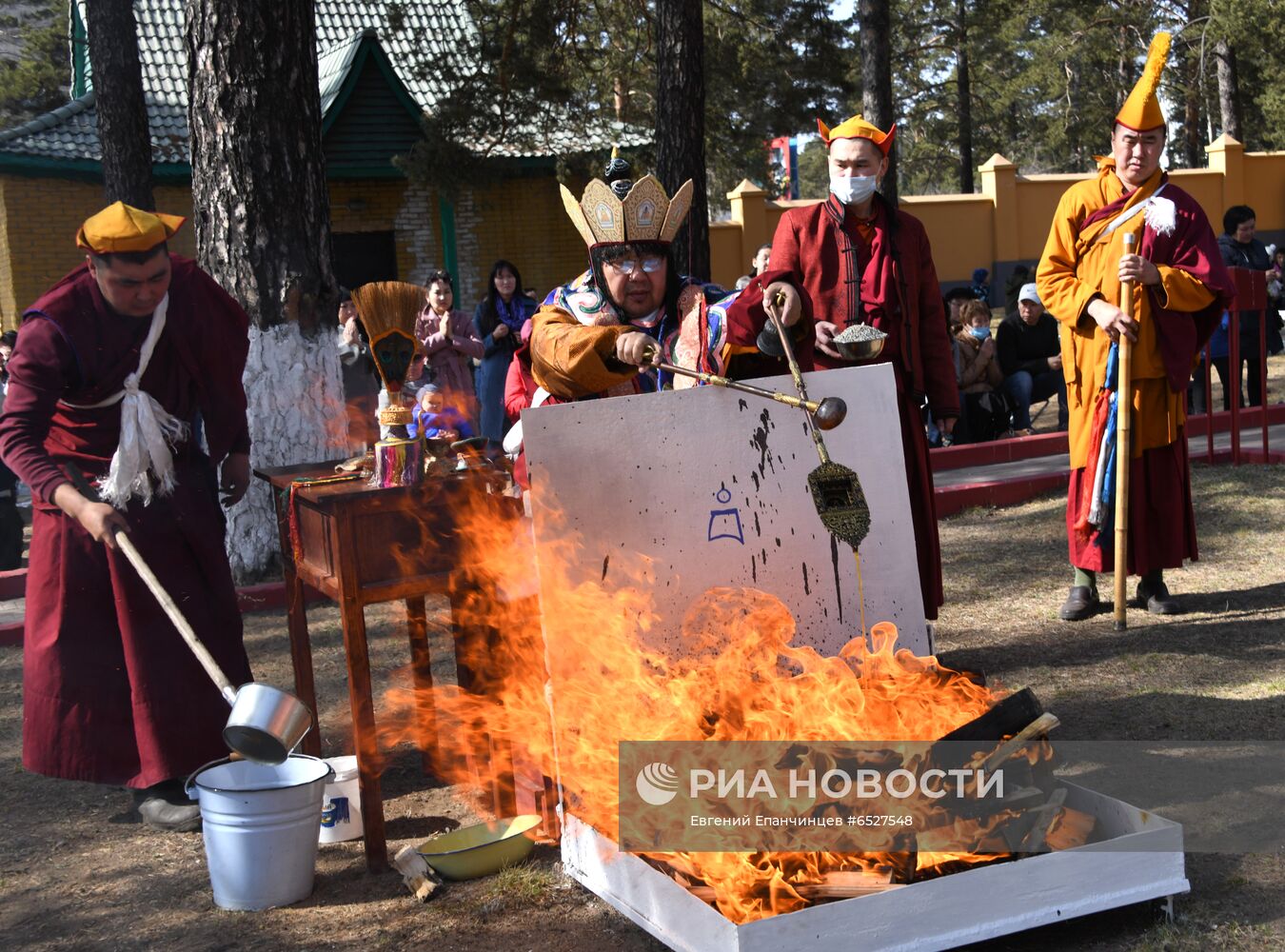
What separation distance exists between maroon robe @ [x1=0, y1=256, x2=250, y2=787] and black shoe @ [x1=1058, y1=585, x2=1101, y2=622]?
3821mm

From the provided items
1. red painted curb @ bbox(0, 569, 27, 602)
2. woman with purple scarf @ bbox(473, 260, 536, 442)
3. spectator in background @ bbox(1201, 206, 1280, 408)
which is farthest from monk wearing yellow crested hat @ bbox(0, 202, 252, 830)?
spectator in background @ bbox(1201, 206, 1280, 408)

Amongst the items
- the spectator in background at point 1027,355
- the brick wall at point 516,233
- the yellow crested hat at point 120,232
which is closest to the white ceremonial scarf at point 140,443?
the yellow crested hat at point 120,232

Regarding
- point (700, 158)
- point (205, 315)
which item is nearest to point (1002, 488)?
point (700, 158)

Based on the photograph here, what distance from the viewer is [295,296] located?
7.54 m

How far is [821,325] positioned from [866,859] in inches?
91.9

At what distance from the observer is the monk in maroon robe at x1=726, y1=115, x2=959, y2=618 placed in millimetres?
5066

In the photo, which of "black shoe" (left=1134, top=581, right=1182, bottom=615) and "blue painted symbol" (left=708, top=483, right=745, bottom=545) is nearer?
"blue painted symbol" (left=708, top=483, right=745, bottom=545)

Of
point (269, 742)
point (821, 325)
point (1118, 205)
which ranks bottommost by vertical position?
point (269, 742)

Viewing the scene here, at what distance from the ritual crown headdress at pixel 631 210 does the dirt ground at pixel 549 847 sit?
6.13 ft

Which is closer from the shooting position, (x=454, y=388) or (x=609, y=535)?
(x=609, y=535)

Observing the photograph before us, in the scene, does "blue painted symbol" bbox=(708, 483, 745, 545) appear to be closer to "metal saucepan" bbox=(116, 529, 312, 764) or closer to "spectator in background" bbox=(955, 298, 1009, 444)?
"metal saucepan" bbox=(116, 529, 312, 764)

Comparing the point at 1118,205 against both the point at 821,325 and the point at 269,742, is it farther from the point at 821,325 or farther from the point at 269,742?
the point at 269,742

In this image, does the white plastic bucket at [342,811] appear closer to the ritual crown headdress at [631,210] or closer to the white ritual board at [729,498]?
the white ritual board at [729,498]

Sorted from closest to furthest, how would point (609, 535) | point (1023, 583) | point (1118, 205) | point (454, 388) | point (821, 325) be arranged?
1. point (609, 535)
2. point (821, 325)
3. point (1118, 205)
4. point (1023, 583)
5. point (454, 388)
